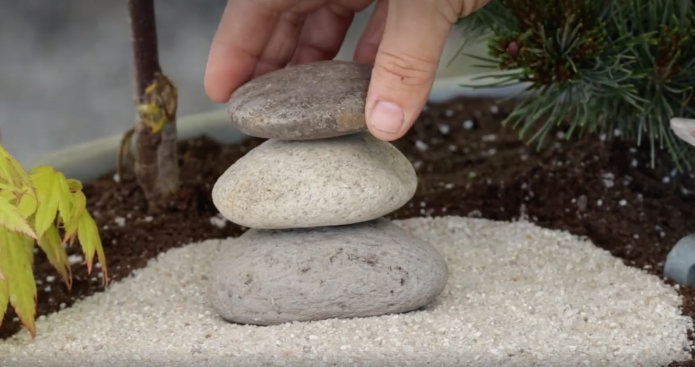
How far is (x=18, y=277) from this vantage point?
56.8 inches

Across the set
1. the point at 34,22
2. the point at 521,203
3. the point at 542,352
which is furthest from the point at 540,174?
the point at 34,22

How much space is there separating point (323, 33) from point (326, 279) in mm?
621

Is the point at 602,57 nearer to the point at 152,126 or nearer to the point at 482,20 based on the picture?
the point at 482,20

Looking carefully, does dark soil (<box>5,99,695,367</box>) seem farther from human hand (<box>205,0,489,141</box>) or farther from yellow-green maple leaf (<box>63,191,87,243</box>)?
human hand (<box>205,0,489,141</box>)

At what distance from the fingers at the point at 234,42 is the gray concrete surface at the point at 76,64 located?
50 cm

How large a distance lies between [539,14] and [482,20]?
13.9 inches

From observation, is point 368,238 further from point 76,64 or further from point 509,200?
point 76,64

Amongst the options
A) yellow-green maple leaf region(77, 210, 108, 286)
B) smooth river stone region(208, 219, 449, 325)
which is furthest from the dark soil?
smooth river stone region(208, 219, 449, 325)

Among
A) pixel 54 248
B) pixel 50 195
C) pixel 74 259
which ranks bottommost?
pixel 74 259

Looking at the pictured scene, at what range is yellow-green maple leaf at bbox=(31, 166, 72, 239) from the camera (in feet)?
4.85

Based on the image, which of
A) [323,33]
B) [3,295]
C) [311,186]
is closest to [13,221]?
[3,295]

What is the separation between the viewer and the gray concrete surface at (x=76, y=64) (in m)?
2.04

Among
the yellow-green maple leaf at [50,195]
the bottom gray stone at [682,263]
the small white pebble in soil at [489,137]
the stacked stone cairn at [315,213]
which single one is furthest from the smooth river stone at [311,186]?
the small white pebble in soil at [489,137]

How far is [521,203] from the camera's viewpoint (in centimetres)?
223
